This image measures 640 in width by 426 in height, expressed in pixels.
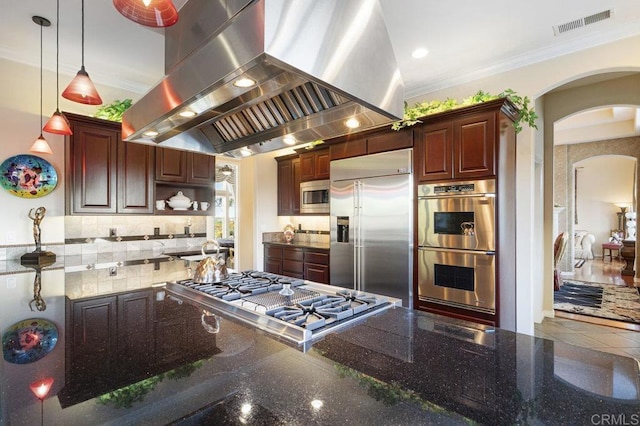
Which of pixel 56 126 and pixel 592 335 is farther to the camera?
pixel 592 335

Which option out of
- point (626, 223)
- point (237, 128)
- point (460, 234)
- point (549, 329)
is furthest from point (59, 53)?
point (626, 223)

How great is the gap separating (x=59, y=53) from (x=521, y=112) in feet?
15.2

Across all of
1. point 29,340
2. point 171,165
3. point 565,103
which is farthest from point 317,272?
point 565,103

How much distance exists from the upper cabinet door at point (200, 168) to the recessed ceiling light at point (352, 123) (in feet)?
9.87

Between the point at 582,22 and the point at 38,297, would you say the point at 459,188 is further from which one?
the point at 38,297

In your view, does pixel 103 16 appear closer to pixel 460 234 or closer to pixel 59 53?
pixel 59 53

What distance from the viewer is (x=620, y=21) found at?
2674mm

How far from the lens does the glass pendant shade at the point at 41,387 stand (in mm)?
688

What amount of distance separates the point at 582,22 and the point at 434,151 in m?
1.53

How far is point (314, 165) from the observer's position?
4.82 metres

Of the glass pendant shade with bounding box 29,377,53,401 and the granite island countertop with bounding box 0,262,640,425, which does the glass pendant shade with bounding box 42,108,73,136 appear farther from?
the glass pendant shade with bounding box 29,377,53,401

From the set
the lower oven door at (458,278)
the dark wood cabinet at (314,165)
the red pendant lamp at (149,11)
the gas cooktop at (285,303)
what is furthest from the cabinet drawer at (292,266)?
the red pendant lamp at (149,11)

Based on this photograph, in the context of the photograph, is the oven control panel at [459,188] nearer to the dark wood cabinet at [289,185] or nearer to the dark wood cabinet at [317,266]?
the dark wood cabinet at [317,266]

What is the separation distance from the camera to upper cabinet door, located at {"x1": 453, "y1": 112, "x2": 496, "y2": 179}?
9.47 ft
